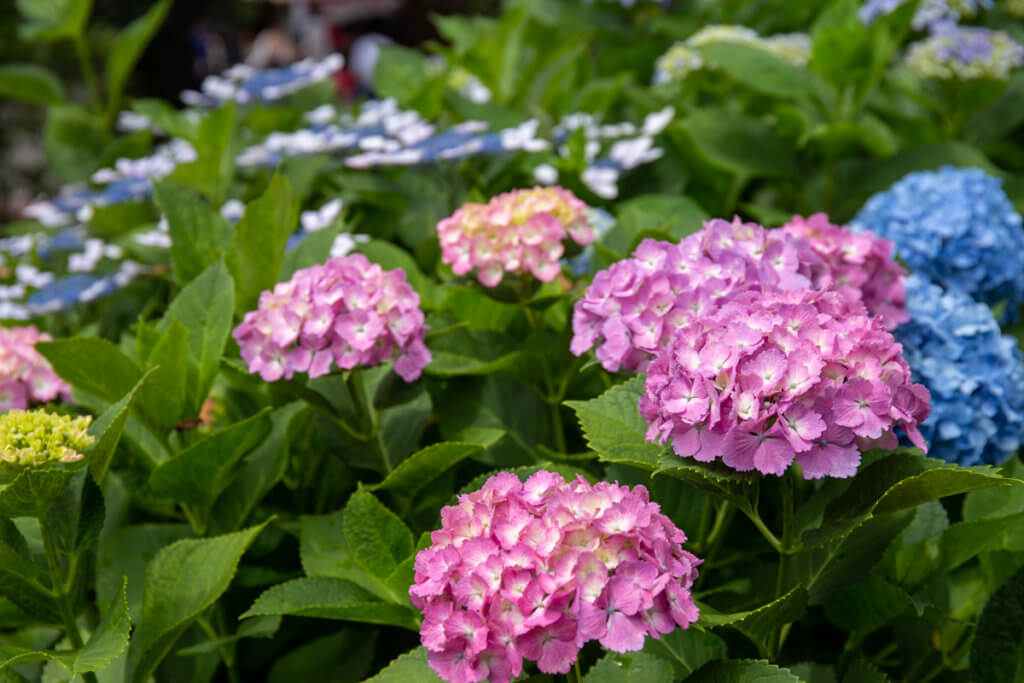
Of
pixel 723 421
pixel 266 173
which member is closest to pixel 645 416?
pixel 723 421

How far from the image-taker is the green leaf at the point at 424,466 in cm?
126

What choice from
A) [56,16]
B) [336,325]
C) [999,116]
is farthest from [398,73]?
[336,325]

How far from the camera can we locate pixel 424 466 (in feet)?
4.24

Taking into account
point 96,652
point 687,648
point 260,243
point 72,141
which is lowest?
point 72,141

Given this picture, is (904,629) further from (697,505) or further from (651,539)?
(651,539)

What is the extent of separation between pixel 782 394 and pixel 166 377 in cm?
87

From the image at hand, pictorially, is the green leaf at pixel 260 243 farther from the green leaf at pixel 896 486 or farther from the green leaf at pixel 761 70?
the green leaf at pixel 761 70

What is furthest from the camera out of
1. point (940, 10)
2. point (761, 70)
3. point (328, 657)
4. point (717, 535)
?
point (940, 10)

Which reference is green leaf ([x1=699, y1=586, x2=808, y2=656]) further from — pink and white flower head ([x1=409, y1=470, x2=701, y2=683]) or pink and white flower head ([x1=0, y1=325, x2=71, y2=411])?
pink and white flower head ([x1=0, y1=325, x2=71, y2=411])

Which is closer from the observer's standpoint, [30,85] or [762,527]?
[762,527]

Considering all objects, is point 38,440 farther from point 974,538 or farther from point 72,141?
point 72,141

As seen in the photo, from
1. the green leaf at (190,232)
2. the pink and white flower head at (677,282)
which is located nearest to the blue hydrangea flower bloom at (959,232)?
the pink and white flower head at (677,282)

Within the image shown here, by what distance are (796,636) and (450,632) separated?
71 cm

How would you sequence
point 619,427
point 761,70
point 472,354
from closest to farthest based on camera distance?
1. point 619,427
2. point 472,354
3. point 761,70
